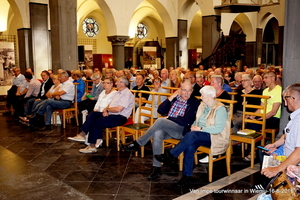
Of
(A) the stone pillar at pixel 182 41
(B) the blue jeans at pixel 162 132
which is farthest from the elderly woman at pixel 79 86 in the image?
(A) the stone pillar at pixel 182 41

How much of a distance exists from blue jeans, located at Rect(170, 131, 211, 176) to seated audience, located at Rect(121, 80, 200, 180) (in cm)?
34

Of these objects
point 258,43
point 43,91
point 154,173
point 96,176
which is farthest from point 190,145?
point 258,43

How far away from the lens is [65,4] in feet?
28.6

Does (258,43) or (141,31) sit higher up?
(141,31)

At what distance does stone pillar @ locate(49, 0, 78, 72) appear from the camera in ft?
28.4

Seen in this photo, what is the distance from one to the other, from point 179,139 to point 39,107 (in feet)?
12.9

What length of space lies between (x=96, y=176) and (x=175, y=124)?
1245 millimetres

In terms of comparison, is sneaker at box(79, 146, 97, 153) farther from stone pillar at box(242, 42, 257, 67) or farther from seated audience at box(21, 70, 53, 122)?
stone pillar at box(242, 42, 257, 67)

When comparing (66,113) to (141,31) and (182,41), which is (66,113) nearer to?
(182,41)

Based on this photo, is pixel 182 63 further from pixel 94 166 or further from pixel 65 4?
pixel 94 166

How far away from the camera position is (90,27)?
2081 centimetres

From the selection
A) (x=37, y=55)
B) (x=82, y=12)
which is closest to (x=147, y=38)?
(x=82, y=12)

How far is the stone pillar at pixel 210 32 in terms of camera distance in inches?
506

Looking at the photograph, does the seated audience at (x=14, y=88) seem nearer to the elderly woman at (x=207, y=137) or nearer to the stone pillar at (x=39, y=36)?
the stone pillar at (x=39, y=36)
